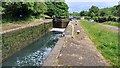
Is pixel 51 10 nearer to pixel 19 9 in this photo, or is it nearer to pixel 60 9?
pixel 60 9

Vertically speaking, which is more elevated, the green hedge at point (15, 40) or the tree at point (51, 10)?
the green hedge at point (15, 40)

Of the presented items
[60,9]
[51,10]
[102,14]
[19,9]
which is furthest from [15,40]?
[102,14]

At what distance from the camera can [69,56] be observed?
7078 millimetres

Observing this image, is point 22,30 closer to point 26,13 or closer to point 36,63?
point 36,63

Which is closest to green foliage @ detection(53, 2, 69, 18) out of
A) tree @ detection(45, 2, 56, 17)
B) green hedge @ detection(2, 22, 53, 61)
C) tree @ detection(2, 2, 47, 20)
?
tree @ detection(45, 2, 56, 17)

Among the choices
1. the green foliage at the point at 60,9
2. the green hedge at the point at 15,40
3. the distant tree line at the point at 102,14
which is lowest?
the distant tree line at the point at 102,14

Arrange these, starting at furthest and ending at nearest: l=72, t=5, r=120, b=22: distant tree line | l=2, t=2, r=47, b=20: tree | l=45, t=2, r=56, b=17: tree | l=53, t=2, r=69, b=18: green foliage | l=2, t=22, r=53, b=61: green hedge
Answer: l=53, t=2, r=69, b=18: green foliage < l=45, t=2, r=56, b=17: tree < l=72, t=5, r=120, b=22: distant tree line < l=2, t=2, r=47, b=20: tree < l=2, t=22, r=53, b=61: green hedge

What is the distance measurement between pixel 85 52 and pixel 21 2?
15.4m

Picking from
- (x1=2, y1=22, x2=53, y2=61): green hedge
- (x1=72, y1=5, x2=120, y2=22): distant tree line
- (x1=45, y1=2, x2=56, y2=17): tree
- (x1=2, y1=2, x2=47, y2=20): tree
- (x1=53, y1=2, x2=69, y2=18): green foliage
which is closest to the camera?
(x1=2, y1=22, x2=53, y2=61): green hedge

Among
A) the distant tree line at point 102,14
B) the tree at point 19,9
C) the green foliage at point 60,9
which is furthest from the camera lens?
the green foliage at point 60,9

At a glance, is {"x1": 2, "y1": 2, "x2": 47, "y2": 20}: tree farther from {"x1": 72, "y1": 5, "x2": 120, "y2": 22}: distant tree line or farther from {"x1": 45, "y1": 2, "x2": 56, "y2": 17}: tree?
{"x1": 72, "y1": 5, "x2": 120, "y2": 22}: distant tree line

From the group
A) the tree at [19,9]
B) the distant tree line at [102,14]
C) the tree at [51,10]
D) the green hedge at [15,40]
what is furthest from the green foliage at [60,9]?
the green hedge at [15,40]

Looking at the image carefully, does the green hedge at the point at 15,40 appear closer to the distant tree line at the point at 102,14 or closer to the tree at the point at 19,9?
the tree at the point at 19,9

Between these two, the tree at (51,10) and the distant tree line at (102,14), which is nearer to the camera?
the distant tree line at (102,14)
